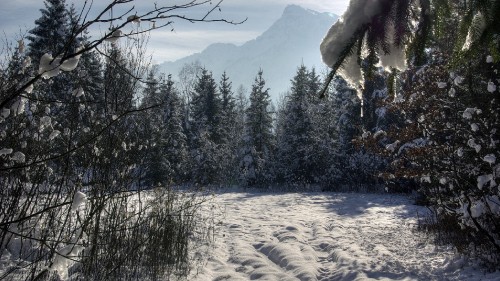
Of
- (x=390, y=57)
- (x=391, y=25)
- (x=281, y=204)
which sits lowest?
(x=281, y=204)

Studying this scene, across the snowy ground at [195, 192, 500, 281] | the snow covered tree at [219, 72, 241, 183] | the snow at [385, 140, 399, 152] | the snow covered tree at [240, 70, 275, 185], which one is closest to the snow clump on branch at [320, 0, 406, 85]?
the snowy ground at [195, 192, 500, 281]

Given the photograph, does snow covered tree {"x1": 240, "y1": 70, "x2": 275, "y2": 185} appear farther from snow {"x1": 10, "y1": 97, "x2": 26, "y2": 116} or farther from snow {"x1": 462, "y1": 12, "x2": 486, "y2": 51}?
snow {"x1": 462, "y1": 12, "x2": 486, "y2": 51}

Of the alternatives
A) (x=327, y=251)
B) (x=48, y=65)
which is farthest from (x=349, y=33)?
(x=327, y=251)

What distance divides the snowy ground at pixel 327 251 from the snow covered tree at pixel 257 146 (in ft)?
43.6

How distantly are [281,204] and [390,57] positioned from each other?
12702mm

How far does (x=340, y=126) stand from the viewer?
25062 mm

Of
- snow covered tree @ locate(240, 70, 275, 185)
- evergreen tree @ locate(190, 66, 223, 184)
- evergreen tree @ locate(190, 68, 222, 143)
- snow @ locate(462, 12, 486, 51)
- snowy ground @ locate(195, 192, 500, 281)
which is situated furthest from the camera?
evergreen tree @ locate(190, 68, 222, 143)

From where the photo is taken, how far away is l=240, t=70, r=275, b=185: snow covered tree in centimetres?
2469

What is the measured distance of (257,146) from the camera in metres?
27.2

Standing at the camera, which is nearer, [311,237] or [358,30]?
[358,30]

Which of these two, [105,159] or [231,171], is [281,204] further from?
[231,171]

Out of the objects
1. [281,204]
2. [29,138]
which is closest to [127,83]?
[29,138]

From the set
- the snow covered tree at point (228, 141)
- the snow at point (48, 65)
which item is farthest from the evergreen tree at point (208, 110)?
the snow at point (48, 65)

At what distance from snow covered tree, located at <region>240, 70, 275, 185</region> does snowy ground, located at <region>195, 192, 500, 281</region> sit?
13285 millimetres
